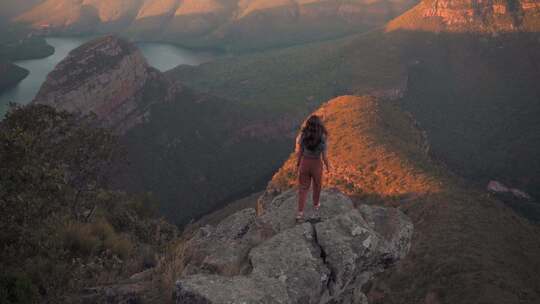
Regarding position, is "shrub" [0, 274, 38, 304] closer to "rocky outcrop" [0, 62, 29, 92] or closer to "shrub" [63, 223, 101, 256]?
"shrub" [63, 223, 101, 256]

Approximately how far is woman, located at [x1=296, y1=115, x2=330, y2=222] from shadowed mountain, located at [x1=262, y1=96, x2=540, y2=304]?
1.67 m

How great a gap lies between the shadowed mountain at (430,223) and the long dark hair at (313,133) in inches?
110

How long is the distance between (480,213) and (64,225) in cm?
3850

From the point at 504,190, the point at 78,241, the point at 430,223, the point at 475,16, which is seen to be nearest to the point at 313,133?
the point at 78,241

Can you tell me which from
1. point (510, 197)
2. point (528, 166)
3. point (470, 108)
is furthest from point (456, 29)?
point (510, 197)

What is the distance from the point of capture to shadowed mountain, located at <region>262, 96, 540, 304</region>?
30.0 meters

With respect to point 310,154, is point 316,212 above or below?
below

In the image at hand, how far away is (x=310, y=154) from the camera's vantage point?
1362 cm

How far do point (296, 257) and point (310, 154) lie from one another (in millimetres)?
3700

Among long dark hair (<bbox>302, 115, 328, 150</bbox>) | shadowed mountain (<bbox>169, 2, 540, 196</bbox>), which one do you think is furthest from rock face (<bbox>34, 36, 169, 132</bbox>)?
long dark hair (<bbox>302, 115, 328, 150</bbox>)

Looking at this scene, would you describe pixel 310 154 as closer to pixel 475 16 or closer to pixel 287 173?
Answer: pixel 287 173

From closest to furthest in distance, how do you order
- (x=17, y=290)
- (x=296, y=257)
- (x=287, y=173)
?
(x=17, y=290), (x=296, y=257), (x=287, y=173)

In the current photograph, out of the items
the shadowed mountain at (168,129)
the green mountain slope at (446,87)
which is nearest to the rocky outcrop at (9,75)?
the green mountain slope at (446,87)

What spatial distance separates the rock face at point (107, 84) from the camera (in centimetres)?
7856
